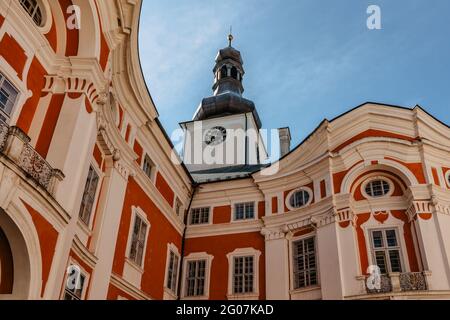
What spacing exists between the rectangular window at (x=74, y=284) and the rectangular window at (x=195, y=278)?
8.66 metres

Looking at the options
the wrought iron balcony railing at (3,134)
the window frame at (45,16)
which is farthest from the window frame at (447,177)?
the wrought iron balcony railing at (3,134)

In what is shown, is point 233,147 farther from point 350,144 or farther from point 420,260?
point 420,260

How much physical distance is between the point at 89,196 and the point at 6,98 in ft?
14.9

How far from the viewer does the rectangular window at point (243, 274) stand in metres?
20.6

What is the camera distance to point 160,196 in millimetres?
19844

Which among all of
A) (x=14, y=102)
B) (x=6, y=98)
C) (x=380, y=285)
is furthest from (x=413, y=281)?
(x=6, y=98)

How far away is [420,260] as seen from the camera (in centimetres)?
1731

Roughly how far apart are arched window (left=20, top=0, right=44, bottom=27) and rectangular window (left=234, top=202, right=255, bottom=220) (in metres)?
13.6

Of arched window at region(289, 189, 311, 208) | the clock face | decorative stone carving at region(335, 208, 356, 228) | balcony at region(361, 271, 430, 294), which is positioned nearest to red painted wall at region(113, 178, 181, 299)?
arched window at region(289, 189, 311, 208)

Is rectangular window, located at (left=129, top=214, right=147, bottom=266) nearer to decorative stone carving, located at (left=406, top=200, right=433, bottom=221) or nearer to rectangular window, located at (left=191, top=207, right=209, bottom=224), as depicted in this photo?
rectangular window, located at (left=191, top=207, right=209, bottom=224)

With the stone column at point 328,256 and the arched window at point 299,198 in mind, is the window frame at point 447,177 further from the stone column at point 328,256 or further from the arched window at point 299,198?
the arched window at point 299,198

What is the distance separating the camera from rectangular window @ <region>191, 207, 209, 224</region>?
76.5 ft

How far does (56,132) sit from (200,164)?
2383 centimetres
